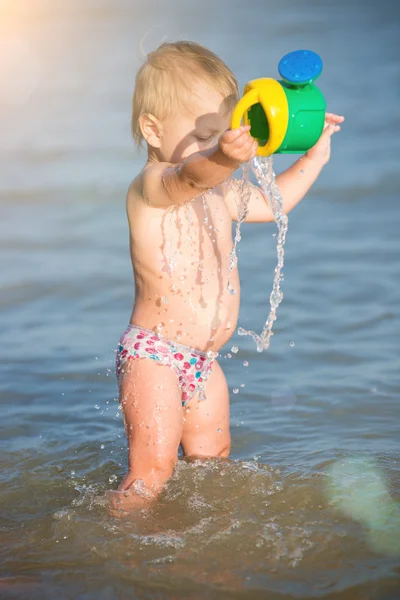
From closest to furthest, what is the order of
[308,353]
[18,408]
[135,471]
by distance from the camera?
[135,471] < [18,408] < [308,353]

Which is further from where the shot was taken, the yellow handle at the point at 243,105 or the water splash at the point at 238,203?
the water splash at the point at 238,203

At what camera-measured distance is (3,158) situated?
8781mm

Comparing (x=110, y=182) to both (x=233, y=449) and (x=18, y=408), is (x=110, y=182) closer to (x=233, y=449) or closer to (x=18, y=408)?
(x=18, y=408)

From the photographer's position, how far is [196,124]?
277 cm

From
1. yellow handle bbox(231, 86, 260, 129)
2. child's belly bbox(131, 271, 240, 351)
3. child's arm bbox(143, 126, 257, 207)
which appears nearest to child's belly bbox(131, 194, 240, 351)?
child's belly bbox(131, 271, 240, 351)

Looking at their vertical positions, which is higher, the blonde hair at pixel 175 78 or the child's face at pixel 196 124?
the blonde hair at pixel 175 78

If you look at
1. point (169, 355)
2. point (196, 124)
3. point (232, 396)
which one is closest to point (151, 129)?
point (196, 124)

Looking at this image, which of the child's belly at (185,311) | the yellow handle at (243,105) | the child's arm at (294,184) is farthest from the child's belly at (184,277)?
the yellow handle at (243,105)

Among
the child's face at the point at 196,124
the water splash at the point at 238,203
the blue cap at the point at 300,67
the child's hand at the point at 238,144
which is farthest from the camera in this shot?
the water splash at the point at 238,203

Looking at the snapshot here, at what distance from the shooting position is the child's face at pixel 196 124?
274 centimetres

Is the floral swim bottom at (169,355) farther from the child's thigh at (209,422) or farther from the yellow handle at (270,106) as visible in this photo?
the yellow handle at (270,106)

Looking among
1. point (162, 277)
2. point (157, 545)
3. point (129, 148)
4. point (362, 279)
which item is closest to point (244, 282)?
point (362, 279)

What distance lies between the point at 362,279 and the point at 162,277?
2.62 meters

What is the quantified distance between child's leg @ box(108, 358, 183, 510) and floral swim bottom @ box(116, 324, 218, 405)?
68mm
